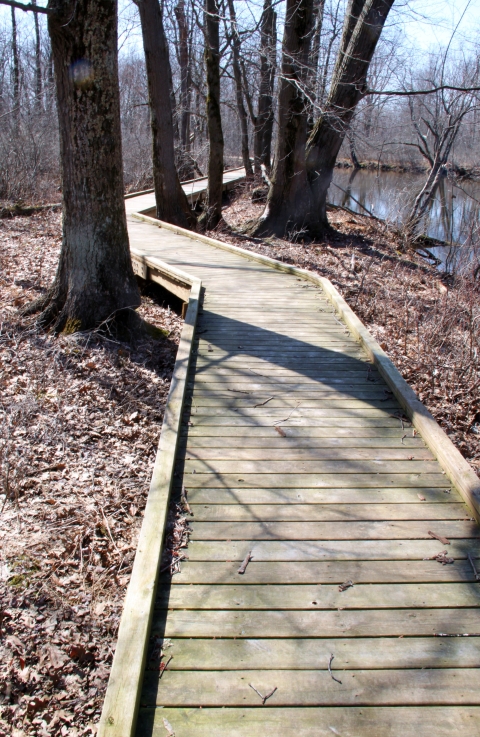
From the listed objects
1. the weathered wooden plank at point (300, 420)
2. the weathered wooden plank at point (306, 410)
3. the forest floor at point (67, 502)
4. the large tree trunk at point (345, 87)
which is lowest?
the forest floor at point (67, 502)

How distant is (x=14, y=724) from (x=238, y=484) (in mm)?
1685

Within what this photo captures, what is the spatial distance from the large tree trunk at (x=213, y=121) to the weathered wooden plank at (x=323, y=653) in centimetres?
1283

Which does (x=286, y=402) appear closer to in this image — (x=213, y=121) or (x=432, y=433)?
(x=432, y=433)

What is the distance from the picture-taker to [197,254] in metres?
9.69

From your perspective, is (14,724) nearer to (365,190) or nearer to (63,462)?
(63,462)

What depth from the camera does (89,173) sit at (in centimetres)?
590

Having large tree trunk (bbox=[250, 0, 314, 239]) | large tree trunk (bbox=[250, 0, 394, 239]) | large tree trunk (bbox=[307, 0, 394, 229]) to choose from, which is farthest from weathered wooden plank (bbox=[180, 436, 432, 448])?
large tree trunk (bbox=[250, 0, 314, 239])

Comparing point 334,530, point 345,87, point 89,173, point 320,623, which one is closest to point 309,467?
point 334,530

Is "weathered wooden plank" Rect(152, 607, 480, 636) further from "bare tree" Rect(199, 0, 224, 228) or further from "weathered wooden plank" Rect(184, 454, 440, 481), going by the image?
"bare tree" Rect(199, 0, 224, 228)

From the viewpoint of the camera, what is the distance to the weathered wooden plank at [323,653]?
234cm

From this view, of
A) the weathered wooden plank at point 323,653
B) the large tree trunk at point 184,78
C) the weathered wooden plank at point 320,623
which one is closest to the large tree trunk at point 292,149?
the large tree trunk at point 184,78

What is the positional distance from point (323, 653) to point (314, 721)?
31 centimetres

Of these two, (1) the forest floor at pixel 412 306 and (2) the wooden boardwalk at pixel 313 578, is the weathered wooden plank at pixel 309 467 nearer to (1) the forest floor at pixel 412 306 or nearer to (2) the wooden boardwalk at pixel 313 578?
(2) the wooden boardwalk at pixel 313 578

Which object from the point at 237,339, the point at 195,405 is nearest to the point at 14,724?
the point at 195,405
